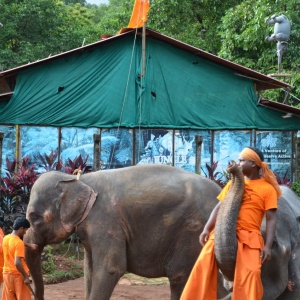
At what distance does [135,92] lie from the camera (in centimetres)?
1778

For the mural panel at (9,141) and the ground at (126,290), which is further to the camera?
the mural panel at (9,141)

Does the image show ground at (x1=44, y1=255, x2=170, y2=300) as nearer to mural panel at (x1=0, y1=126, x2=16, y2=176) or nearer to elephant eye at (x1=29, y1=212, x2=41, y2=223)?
elephant eye at (x1=29, y1=212, x2=41, y2=223)

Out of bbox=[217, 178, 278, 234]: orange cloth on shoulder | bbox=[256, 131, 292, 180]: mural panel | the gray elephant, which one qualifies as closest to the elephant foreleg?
bbox=[217, 178, 278, 234]: orange cloth on shoulder

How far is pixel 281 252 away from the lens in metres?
6.42

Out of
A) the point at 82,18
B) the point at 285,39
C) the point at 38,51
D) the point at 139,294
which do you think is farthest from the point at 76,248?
the point at 82,18

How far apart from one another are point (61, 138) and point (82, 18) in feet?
79.8

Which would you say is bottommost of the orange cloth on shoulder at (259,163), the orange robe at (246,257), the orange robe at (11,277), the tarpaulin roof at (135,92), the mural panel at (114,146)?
the orange robe at (11,277)

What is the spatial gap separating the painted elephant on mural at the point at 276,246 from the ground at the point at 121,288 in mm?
3884

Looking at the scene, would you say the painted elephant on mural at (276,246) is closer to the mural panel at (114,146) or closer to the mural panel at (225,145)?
the mural panel at (114,146)

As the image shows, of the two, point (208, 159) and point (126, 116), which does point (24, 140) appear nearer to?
point (126, 116)

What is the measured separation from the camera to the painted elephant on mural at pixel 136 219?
771cm

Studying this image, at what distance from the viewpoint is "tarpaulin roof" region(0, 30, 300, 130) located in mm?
17375

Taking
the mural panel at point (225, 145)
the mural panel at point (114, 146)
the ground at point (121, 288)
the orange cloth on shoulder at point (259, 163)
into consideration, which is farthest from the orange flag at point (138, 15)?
the orange cloth on shoulder at point (259, 163)

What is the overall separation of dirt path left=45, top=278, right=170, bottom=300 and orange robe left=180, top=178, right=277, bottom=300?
4.42 metres
